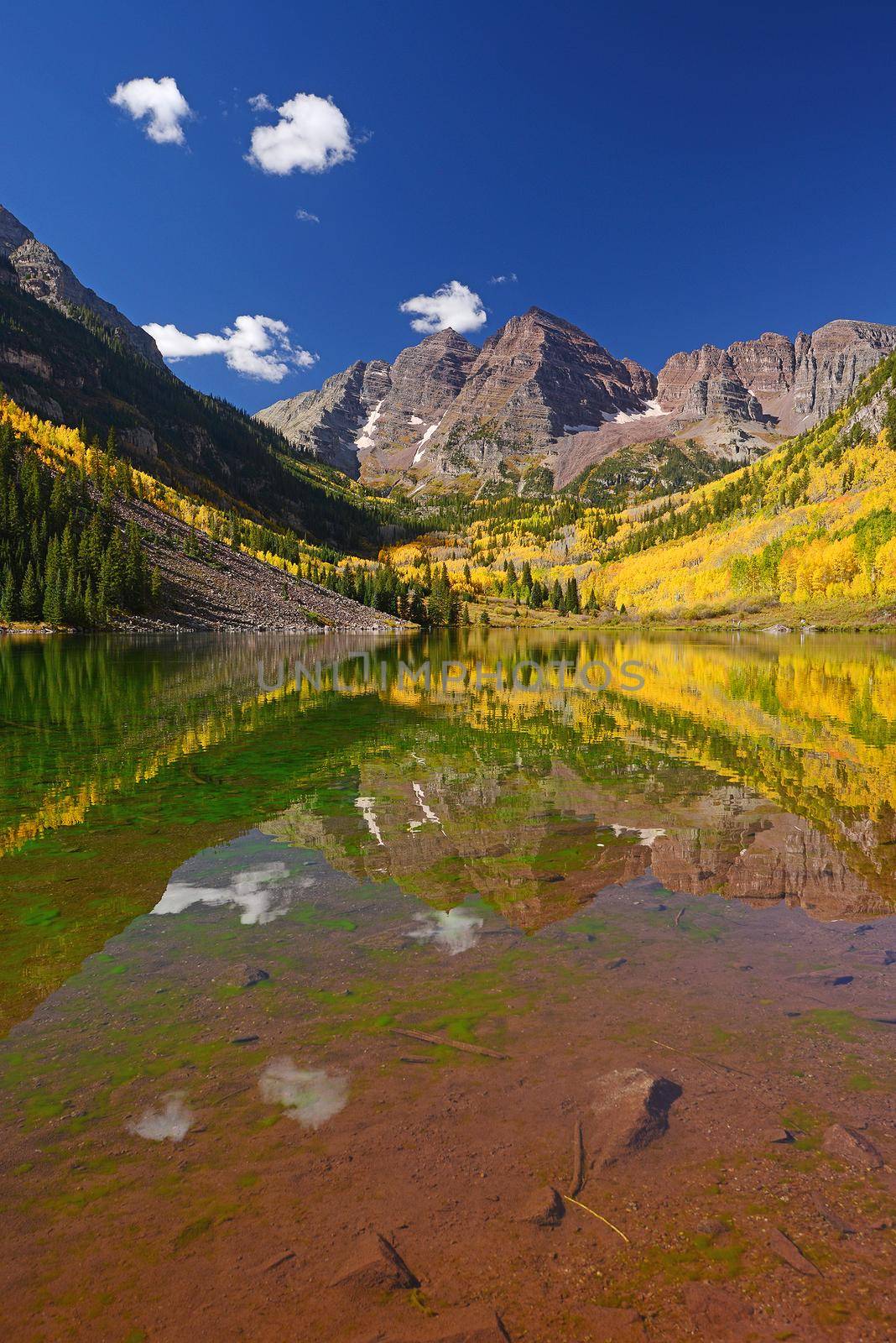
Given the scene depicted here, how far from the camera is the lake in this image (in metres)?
3.86

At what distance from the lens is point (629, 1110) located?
17.5 ft

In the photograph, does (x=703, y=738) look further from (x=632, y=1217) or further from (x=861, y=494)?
(x=861, y=494)

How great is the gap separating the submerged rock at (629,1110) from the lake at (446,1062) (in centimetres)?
3

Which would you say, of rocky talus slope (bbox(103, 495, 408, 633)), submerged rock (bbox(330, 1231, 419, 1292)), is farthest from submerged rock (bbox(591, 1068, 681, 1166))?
rocky talus slope (bbox(103, 495, 408, 633))

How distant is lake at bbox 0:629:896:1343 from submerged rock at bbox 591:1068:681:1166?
0.09 feet

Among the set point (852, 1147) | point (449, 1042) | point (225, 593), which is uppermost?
point (225, 593)

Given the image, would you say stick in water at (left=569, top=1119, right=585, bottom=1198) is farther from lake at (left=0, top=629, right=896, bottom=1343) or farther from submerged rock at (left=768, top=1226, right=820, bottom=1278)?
submerged rock at (left=768, top=1226, right=820, bottom=1278)

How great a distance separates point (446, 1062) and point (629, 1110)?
5.51ft

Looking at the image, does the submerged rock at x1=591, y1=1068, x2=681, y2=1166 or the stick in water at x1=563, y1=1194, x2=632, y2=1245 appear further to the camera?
the submerged rock at x1=591, y1=1068, x2=681, y2=1166

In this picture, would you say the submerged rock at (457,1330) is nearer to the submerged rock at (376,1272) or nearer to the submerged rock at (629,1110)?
the submerged rock at (376,1272)

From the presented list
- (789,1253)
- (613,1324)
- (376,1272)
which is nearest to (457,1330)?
(376,1272)

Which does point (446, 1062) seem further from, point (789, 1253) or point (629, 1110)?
point (789, 1253)

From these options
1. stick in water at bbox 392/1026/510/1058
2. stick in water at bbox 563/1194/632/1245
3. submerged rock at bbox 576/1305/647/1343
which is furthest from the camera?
stick in water at bbox 392/1026/510/1058

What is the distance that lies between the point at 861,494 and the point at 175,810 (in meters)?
190
